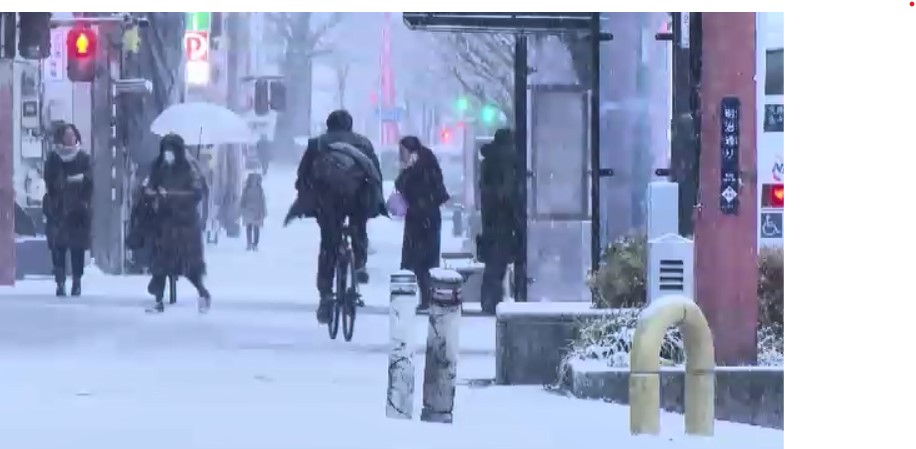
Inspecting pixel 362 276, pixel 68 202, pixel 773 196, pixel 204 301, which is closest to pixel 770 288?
pixel 773 196

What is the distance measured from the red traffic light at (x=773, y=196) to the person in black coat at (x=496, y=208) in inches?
39.7

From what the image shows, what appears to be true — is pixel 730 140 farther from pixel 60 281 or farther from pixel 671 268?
pixel 60 281

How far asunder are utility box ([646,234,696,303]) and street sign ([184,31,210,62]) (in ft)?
6.58

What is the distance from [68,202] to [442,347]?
5.43ft

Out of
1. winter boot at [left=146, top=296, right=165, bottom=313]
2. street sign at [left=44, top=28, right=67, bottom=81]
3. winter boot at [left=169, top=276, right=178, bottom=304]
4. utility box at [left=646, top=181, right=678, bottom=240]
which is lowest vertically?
winter boot at [left=146, top=296, right=165, bottom=313]

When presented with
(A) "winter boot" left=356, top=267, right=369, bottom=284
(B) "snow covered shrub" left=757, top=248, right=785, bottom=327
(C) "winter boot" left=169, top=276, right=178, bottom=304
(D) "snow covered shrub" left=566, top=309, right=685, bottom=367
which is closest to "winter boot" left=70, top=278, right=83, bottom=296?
(C) "winter boot" left=169, top=276, right=178, bottom=304

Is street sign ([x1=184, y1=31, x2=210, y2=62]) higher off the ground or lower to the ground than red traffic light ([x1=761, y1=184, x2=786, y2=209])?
higher

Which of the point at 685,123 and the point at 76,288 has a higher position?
the point at 685,123

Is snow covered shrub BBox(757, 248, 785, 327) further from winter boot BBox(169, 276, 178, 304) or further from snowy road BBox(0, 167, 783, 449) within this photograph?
winter boot BBox(169, 276, 178, 304)

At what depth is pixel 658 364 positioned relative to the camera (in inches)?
696

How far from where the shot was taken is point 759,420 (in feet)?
59.2

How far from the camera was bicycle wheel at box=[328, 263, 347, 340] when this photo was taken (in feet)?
58.7

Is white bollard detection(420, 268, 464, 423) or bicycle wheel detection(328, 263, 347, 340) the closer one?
white bollard detection(420, 268, 464, 423)
